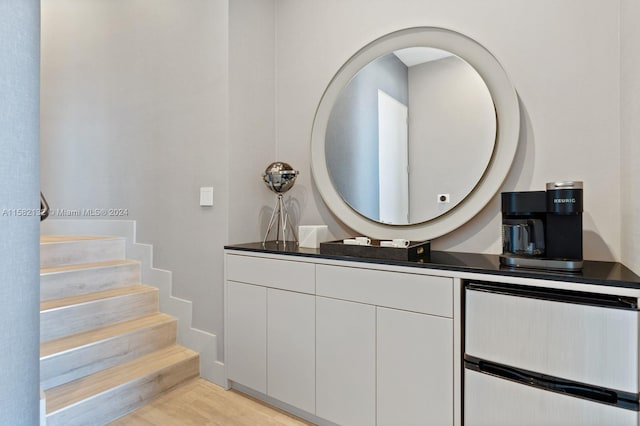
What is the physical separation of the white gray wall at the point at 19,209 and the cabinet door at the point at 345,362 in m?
1.12

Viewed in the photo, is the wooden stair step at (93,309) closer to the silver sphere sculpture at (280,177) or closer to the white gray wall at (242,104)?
the white gray wall at (242,104)

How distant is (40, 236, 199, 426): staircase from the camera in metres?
1.81

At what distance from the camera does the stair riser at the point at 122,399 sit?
5.49 feet

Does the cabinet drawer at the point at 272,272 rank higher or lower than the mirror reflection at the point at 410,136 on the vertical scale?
lower

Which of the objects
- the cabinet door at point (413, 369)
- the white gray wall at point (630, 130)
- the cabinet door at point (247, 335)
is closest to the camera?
the white gray wall at point (630, 130)

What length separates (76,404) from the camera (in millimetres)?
1701

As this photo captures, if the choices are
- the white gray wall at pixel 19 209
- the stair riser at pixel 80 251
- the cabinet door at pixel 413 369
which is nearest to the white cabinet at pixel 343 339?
the cabinet door at pixel 413 369

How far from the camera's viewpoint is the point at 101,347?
2035 millimetres

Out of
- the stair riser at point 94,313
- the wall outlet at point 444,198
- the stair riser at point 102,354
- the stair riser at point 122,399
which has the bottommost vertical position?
the stair riser at point 122,399

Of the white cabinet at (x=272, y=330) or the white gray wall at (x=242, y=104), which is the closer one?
the white gray wall at (x=242, y=104)

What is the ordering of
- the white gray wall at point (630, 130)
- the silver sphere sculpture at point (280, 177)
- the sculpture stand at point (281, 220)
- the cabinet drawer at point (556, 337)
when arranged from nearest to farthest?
the cabinet drawer at point (556, 337) < the white gray wall at point (630, 130) < the silver sphere sculpture at point (280, 177) < the sculpture stand at point (281, 220)

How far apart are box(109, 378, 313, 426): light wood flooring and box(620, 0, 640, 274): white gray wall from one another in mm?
1633

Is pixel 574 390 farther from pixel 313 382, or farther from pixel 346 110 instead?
pixel 346 110

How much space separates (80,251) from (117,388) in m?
1.21
